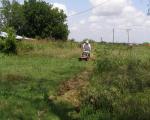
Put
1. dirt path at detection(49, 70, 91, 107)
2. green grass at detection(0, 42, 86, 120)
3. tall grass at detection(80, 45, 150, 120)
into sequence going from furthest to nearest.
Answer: dirt path at detection(49, 70, 91, 107), green grass at detection(0, 42, 86, 120), tall grass at detection(80, 45, 150, 120)

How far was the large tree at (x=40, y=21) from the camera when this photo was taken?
2844 inches

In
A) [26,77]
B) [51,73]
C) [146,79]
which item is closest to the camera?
[146,79]

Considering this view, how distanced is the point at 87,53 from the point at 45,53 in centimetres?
550

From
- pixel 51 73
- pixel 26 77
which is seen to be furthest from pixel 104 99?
pixel 51 73

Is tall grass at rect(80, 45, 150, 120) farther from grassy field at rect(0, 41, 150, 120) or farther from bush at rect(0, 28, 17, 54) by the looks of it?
bush at rect(0, 28, 17, 54)

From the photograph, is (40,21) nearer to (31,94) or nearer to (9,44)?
(9,44)

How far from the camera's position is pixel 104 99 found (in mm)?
11969

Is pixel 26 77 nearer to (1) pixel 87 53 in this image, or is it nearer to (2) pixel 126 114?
→ (2) pixel 126 114

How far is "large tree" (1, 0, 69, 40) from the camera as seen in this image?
237ft

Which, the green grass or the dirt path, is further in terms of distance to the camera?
the dirt path

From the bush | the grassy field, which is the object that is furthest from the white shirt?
the grassy field

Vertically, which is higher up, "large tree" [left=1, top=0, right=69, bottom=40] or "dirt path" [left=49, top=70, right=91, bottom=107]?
"large tree" [left=1, top=0, right=69, bottom=40]

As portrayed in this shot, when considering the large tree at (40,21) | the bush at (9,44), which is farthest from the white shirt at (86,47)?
the large tree at (40,21)

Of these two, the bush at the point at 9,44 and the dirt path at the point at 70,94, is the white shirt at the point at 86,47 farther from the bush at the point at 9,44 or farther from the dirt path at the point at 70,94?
the dirt path at the point at 70,94
